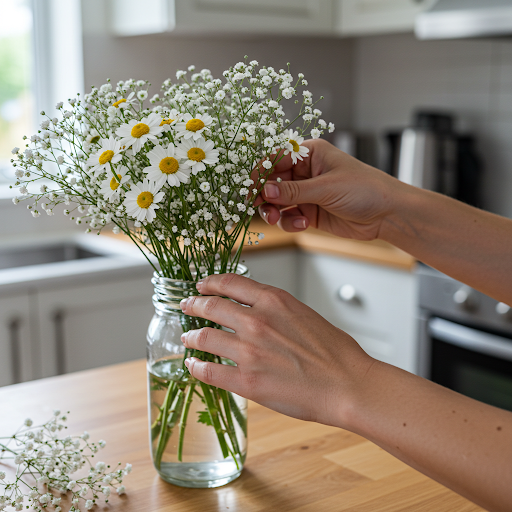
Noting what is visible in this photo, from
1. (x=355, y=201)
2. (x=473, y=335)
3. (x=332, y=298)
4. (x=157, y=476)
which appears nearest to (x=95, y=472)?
(x=157, y=476)

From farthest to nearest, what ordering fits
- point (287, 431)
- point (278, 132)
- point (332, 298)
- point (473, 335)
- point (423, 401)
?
point (332, 298) → point (473, 335) → point (287, 431) → point (278, 132) → point (423, 401)

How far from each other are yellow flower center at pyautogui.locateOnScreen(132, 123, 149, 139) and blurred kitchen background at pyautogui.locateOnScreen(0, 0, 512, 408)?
1357 millimetres

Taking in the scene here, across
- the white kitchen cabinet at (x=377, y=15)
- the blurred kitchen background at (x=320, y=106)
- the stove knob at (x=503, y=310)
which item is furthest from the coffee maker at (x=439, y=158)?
the stove knob at (x=503, y=310)

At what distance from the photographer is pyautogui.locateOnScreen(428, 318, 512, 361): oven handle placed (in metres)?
1.87

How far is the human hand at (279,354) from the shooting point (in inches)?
24.3

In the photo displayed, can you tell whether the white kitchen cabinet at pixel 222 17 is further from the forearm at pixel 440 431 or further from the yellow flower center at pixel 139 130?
the forearm at pixel 440 431

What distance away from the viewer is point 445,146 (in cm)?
250

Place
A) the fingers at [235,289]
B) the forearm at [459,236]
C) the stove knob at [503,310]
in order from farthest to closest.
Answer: the stove knob at [503,310], the forearm at [459,236], the fingers at [235,289]

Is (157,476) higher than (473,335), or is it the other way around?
(157,476)

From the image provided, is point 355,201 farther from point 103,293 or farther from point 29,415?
point 103,293

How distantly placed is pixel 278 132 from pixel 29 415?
1.84 ft

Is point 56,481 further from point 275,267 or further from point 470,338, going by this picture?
point 275,267

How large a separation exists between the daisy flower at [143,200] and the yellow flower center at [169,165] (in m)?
0.02

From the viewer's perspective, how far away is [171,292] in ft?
2.37
